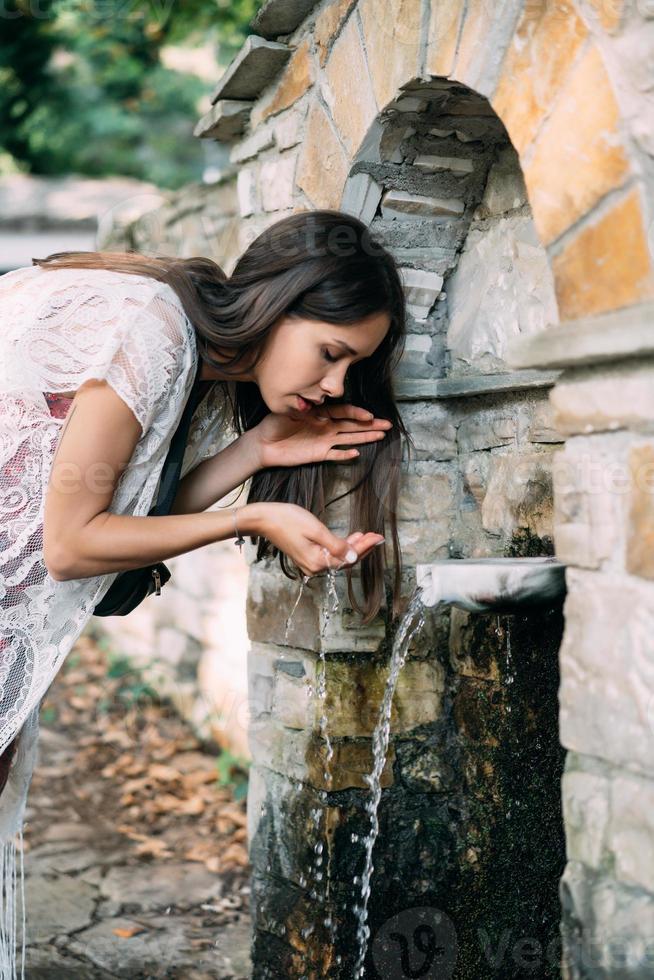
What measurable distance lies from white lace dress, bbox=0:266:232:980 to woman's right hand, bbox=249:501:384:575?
0.25 m

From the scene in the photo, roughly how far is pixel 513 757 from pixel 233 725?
228 centimetres

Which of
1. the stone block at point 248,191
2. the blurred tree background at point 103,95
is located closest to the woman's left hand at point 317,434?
the stone block at point 248,191

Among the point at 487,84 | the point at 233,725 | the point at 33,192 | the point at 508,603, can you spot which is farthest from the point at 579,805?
the point at 33,192

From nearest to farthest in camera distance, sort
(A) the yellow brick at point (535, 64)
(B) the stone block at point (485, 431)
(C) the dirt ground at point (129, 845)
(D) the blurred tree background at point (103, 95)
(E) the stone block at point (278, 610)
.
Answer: (A) the yellow brick at point (535, 64) < (B) the stone block at point (485, 431) < (E) the stone block at point (278, 610) < (C) the dirt ground at point (129, 845) < (D) the blurred tree background at point (103, 95)

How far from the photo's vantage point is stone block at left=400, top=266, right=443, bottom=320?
101 inches

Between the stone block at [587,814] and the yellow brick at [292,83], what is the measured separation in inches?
72.8

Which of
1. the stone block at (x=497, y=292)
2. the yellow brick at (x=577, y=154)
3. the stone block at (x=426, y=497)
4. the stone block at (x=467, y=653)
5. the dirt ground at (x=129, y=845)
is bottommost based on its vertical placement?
the dirt ground at (x=129, y=845)

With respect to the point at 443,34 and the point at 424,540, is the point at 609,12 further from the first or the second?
the point at 424,540

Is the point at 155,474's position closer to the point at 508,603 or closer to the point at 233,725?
the point at 508,603

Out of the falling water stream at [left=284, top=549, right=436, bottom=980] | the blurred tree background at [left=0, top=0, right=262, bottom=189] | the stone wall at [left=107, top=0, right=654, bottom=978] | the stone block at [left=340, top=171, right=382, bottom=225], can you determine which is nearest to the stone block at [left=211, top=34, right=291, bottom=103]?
the stone wall at [left=107, top=0, right=654, bottom=978]

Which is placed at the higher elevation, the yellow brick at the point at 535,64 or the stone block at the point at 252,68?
the stone block at the point at 252,68

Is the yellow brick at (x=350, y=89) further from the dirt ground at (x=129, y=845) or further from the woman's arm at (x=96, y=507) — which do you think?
the dirt ground at (x=129, y=845)

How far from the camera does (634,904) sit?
1.52m

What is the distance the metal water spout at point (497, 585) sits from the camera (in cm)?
189
